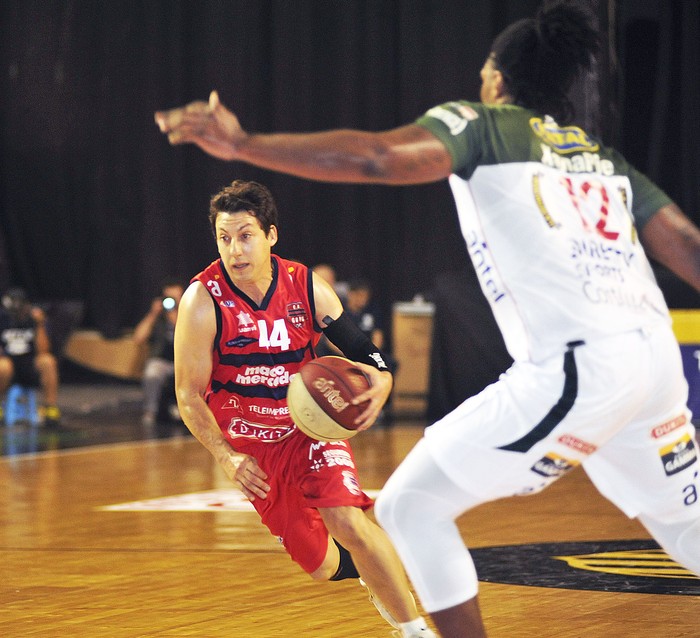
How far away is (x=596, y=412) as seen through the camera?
3121mm

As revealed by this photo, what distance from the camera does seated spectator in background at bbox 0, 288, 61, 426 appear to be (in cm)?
1231

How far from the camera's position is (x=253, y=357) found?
4.71 meters

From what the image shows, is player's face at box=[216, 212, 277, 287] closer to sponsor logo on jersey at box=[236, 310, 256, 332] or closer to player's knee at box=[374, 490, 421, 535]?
sponsor logo on jersey at box=[236, 310, 256, 332]

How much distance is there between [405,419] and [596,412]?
32.6ft

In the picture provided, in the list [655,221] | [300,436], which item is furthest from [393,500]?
[300,436]

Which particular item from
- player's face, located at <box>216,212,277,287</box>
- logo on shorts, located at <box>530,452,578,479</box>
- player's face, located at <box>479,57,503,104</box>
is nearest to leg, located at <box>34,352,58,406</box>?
player's face, located at <box>216,212,277,287</box>

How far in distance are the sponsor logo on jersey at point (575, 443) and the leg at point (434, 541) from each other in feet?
0.83

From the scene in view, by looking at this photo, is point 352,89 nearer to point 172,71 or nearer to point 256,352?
point 172,71

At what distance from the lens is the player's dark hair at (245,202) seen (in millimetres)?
4645

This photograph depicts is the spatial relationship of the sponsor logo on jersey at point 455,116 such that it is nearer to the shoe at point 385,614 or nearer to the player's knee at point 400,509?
the player's knee at point 400,509

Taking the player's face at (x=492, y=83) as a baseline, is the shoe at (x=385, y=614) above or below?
below

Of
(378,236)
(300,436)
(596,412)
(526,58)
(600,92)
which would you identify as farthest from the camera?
(378,236)

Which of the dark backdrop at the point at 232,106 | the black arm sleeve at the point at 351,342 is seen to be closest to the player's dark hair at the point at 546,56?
the black arm sleeve at the point at 351,342

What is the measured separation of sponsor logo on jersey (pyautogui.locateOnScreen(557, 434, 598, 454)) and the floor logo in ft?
7.19
